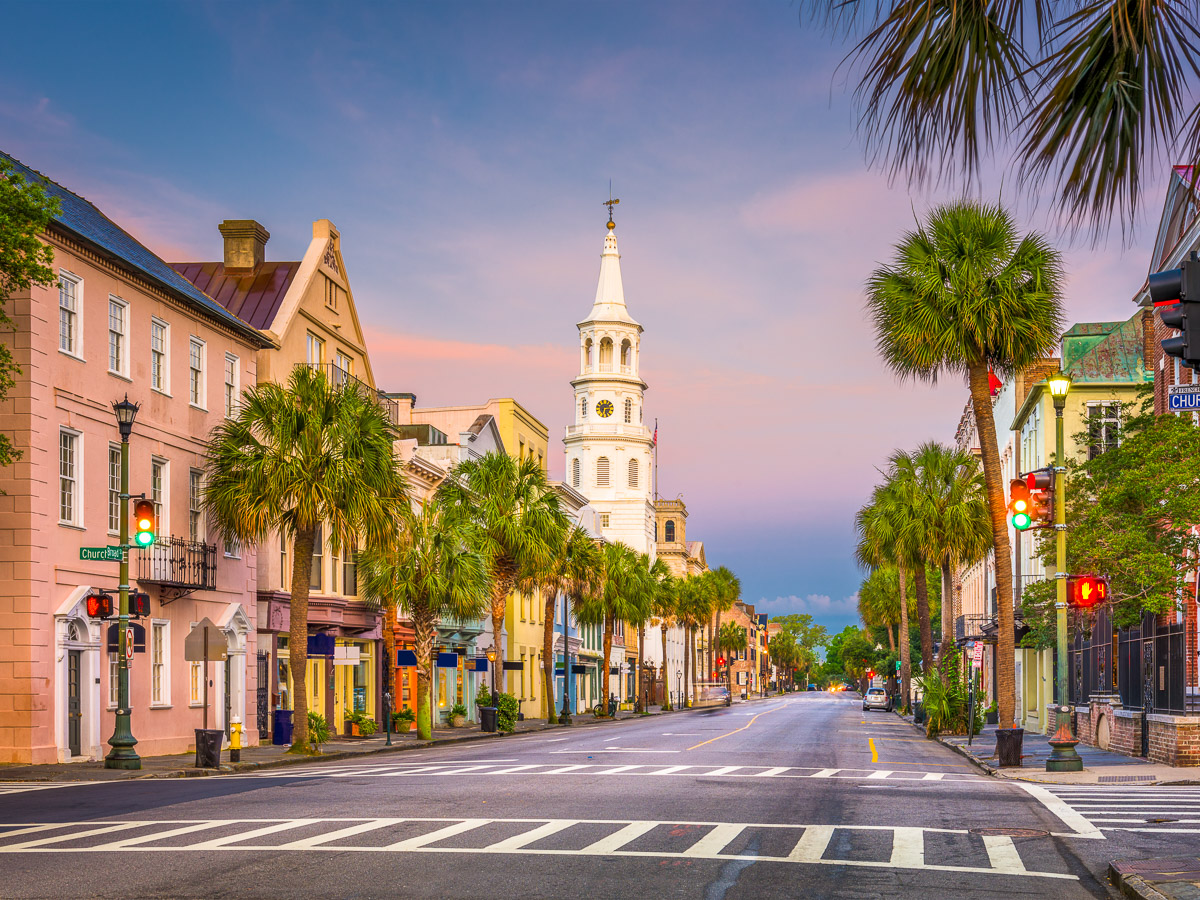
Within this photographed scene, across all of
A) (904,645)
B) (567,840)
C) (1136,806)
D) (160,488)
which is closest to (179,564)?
(160,488)

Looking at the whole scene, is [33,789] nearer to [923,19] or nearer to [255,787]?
[255,787]

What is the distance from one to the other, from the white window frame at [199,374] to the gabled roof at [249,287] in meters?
5.90

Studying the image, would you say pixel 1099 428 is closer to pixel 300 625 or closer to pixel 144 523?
pixel 300 625

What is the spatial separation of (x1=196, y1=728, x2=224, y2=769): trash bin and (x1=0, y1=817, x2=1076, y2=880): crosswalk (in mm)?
11097

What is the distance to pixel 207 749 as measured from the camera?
1049 inches

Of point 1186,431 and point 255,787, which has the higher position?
point 1186,431

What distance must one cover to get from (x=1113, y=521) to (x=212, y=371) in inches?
873

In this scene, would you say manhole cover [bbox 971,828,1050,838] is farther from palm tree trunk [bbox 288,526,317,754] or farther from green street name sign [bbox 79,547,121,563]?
palm tree trunk [bbox 288,526,317,754]

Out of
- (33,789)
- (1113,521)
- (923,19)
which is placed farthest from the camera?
(1113,521)

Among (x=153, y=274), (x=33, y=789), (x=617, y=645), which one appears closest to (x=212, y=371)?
(x=153, y=274)

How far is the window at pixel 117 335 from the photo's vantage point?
102ft

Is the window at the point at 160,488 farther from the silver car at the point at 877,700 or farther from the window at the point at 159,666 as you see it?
the silver car at the point at 877,700

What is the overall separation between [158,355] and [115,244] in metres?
2.87

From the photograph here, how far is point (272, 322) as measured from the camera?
1630 inches
